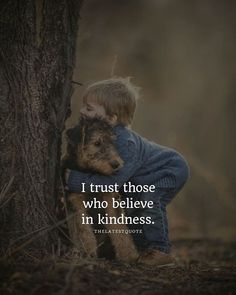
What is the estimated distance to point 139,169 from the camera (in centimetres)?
399

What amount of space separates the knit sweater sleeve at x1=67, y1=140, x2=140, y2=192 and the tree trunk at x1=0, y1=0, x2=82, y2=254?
1.01ft

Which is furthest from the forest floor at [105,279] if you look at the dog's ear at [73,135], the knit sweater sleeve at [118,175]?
the dog's ear at [73,135]

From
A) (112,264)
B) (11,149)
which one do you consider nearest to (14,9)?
(11,149)

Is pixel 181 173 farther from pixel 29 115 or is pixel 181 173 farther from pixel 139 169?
pixel 29 115

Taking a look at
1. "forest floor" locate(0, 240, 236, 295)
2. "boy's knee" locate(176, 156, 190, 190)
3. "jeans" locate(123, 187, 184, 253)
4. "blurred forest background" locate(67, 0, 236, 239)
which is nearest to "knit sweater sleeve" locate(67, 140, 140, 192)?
"jeans" locate(123, 187, 184, 253)

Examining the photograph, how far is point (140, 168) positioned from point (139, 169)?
0.04 ft

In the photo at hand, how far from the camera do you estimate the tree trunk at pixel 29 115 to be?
3.41 m

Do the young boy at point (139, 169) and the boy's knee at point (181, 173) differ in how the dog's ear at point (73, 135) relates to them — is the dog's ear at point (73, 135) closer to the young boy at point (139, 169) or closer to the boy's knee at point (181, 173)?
the young boy at point (139, 169)

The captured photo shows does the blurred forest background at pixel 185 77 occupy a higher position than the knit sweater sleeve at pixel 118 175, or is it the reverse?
the blurred forest background at pixel 185 77

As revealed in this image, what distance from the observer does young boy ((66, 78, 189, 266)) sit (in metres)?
3.88

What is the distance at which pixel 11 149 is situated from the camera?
11.2 ft

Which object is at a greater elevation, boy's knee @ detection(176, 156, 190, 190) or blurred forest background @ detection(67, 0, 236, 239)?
blurred forest background @ detection(67, 0, 236, 239)

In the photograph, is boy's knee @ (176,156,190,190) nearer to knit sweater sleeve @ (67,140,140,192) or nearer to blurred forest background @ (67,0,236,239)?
knit sweater sleeve @ (67,140,140,192)

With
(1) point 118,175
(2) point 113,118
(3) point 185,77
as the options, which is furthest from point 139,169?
(3) point 185,77
